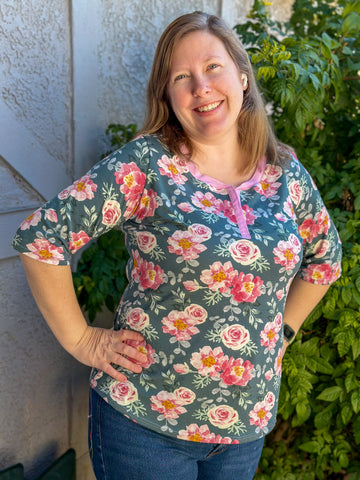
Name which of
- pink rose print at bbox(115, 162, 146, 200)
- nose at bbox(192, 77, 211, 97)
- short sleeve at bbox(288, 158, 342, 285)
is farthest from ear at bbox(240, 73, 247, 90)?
pink rose print at bbox(115, 162, 146, 200)

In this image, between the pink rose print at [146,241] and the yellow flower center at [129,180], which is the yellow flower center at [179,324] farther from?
the yellow flower center at [129,180]

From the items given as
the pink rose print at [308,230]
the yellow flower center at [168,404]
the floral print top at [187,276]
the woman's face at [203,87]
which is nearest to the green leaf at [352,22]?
the woman's face at [203,87]

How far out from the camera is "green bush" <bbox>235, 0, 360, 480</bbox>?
227cm

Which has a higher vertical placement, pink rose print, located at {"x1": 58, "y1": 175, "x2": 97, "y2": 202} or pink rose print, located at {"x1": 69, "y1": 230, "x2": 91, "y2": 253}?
pink rose print, located at {"x1": 58, "y1": 175, "x2": 97, "y2": 202}

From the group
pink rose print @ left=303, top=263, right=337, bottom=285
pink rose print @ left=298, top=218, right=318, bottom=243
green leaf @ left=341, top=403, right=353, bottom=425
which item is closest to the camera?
pink rose print @ left=298, top=218, right=318, bottom=243

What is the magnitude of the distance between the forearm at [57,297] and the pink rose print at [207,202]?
0.43 metres

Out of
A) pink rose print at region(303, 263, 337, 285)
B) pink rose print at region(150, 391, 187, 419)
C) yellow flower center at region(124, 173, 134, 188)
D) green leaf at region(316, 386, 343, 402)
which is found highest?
yellow flower center at region(124, 173, 134, 188)

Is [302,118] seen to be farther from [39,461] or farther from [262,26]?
[39,461]

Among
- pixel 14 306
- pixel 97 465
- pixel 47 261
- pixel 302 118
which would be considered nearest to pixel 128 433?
pixel 97 465

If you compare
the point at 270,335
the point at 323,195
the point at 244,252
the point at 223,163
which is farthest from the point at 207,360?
the point at 323,195

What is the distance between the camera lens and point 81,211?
1.51 m

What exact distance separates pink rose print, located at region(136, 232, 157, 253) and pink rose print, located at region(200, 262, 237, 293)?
0.57ft

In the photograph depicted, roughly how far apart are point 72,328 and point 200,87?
843mm

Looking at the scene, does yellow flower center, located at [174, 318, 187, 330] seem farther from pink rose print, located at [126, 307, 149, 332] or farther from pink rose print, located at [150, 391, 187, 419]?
pink rose print, located at [150, 391, 187, 419]
